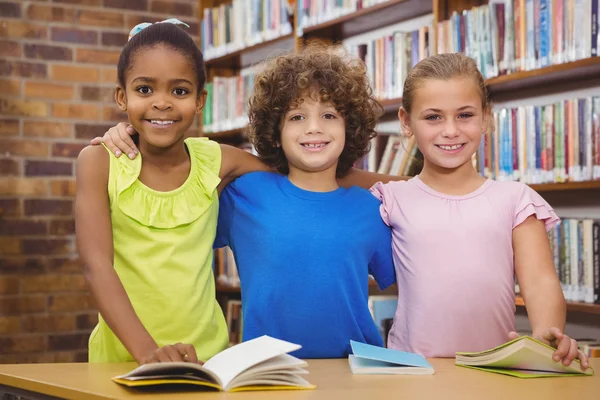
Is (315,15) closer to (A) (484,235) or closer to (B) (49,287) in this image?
(B) (49,287)

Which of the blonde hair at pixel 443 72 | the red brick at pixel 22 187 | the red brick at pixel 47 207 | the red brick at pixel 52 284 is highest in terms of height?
the blonde hair at pixel 443 72

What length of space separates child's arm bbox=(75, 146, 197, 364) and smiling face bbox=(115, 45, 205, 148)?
0.11m

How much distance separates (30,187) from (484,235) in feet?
9.50

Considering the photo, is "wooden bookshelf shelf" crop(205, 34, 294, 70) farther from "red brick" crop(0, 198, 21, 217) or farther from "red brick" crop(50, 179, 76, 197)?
"red brick" crop(0, 198, 21, 217)

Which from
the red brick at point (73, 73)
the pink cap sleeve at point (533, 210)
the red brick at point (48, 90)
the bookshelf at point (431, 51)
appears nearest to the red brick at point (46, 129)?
the red brick at point (48, 90)

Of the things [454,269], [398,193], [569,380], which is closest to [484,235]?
[454,269]

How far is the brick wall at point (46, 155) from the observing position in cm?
397

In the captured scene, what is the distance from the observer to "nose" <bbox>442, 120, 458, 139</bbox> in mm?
1732

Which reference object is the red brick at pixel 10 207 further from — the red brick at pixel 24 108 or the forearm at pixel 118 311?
the forearm at pixel 118 311

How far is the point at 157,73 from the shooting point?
169 cm

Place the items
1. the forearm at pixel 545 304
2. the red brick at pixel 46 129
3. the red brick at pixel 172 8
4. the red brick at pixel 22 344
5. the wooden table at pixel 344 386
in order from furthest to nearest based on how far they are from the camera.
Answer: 1. the red brick at pixel 172 8
2. the red brick at pixel 46 129
3. the red brick at pixel 22 344
4. the forearm at pixel 545 304
5. the wooden table at pixel 344 386

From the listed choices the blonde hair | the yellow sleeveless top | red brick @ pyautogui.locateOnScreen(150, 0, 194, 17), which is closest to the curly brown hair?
the blonde hair

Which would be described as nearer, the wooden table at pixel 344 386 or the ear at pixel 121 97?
the wooden table at pixel 344 386

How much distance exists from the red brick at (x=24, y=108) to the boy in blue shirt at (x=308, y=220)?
246 cm
